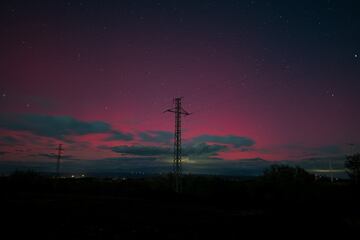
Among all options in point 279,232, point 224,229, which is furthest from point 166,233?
point 279,232

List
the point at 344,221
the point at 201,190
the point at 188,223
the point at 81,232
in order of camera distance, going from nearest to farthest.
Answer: the point at 81,232 < the point at 188,223 < the point at 344,221 < the point at 201,190

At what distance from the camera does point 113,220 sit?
66.1 ft

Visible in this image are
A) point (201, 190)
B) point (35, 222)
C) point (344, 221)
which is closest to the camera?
point (35, 222)

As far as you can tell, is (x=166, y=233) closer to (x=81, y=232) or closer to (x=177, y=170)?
(x=81, y=232)

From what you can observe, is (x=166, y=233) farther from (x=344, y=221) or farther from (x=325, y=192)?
(x=325, y=192)

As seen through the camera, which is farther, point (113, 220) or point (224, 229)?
point (113, 220)

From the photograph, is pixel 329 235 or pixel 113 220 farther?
pixel 113 220

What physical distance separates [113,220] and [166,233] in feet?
19.2

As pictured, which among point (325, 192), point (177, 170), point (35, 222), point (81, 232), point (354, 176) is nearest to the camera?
point (81, 232)

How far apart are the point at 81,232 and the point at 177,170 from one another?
930 inches

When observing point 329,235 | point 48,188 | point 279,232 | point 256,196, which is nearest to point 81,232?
point 279,232

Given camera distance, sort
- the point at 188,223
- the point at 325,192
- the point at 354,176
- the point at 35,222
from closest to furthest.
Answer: the point at 35,222 → the point at 188,223 → the point at 325,192 → the point at 354,176

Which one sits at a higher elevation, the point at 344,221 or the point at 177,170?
the point at 177,170

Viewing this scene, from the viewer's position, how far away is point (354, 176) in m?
68.7
